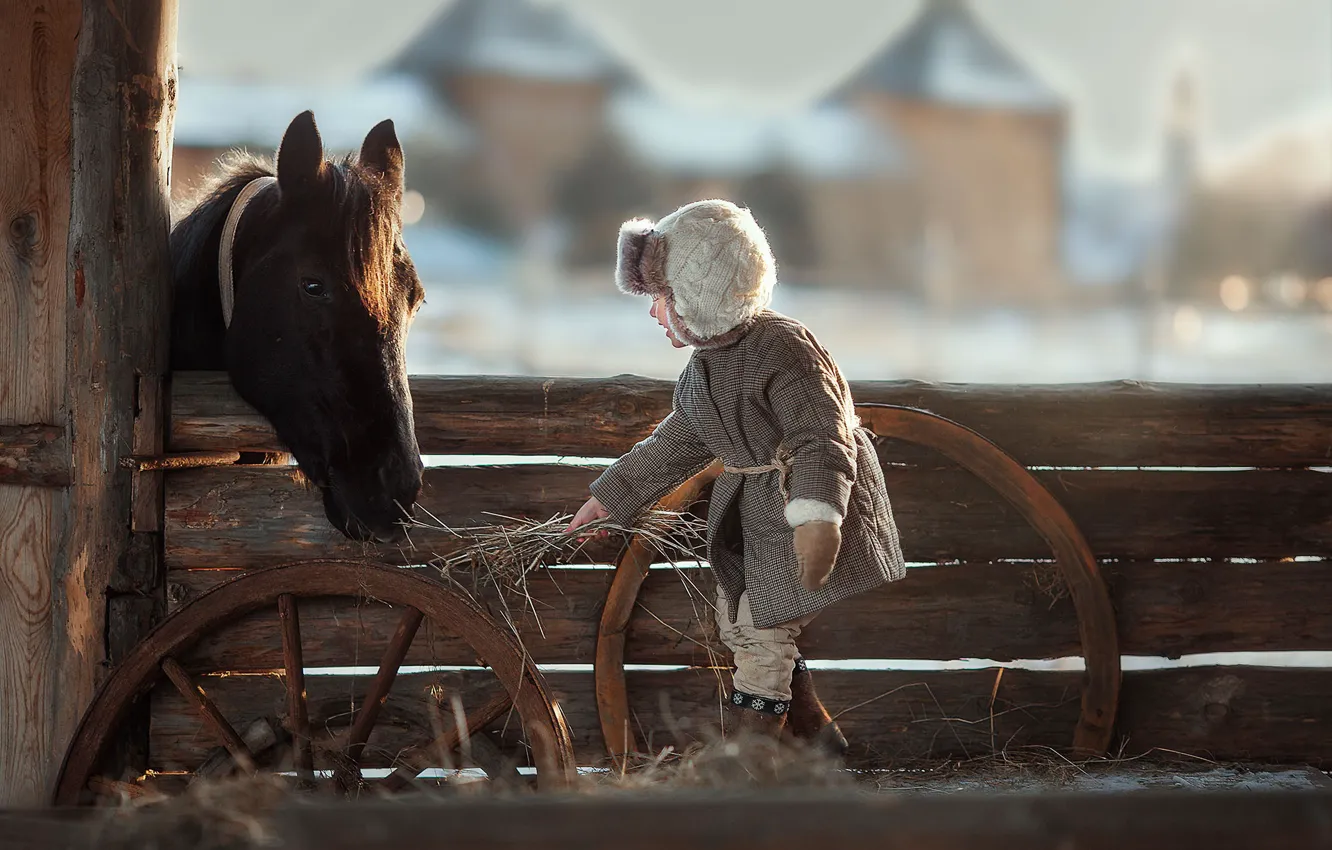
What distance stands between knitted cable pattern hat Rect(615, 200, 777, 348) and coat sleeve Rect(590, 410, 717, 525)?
30cm

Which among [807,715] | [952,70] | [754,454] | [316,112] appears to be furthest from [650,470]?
[952,70]

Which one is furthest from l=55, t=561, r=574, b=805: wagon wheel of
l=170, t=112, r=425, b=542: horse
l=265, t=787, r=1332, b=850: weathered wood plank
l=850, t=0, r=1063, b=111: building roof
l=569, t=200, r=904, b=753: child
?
l=850, t=0, r=1063, b=111: building roof

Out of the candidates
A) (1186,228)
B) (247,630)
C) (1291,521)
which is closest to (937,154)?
(1186,228)

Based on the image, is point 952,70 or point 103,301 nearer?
point 103,301

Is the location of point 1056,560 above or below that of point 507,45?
below

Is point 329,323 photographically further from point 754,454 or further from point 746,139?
point 746,139

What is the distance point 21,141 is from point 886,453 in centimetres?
256

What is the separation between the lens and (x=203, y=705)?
9.17 ft

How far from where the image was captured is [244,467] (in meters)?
3.23

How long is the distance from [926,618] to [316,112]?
51.5 ft

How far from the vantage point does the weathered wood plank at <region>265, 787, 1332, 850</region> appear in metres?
1.17

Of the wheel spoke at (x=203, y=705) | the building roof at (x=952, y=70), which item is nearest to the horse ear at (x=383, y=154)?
the wheel spoke at (x=203, y=705)

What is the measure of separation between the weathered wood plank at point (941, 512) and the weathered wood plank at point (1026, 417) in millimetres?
75

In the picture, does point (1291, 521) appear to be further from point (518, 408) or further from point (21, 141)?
point (21, 141)
